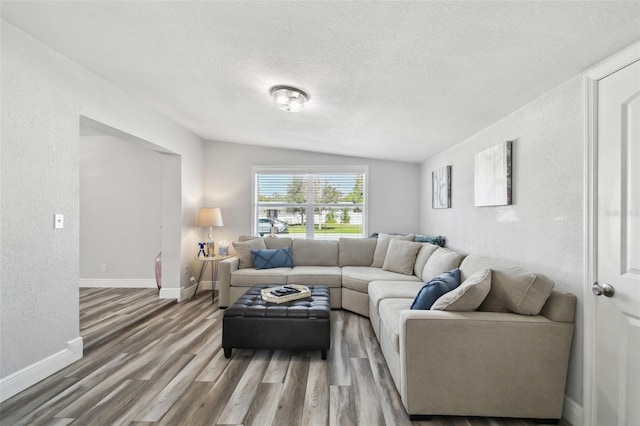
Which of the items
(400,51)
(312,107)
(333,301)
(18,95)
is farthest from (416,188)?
(18,95)

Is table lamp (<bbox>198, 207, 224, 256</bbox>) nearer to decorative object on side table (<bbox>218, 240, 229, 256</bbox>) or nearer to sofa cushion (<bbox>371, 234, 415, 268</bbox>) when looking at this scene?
decorative object on side table (<bbox>218, 240, 229, 256</bbox>)

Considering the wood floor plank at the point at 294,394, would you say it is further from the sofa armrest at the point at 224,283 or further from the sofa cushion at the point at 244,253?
the sofa cushion at the point at 244,253

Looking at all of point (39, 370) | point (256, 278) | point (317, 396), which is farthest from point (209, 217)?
point (317, 396)

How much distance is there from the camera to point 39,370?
2.15 meters

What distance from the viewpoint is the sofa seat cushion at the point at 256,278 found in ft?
12.7

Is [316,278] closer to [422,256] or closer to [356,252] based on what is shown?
[356,252]

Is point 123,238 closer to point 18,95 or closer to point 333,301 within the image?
point 18,95

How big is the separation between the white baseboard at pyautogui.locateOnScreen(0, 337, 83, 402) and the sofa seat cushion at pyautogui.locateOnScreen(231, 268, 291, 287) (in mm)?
1694

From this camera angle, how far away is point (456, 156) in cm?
356

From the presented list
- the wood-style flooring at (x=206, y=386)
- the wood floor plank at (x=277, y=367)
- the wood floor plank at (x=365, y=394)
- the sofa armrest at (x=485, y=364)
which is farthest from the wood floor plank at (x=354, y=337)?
the sofa armrest at (x=485, y=364)

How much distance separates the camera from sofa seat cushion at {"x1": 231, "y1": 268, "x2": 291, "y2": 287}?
386 cm

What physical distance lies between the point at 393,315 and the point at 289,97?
6.68ft

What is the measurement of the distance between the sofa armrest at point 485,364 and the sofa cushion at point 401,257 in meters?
1.93

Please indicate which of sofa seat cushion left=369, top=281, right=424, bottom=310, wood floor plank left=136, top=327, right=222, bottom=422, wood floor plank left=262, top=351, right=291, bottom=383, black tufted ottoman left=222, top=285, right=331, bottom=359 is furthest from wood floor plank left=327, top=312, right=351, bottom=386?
wood floor plank left=136, top=327, right=222, bottom=422
